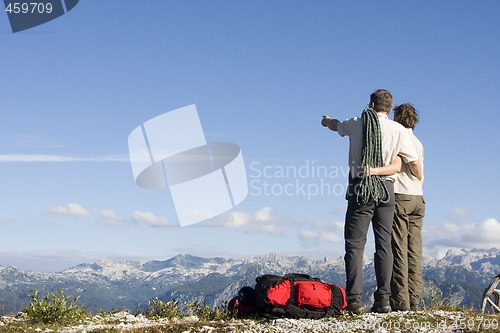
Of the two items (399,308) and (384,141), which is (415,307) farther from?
(384,141)

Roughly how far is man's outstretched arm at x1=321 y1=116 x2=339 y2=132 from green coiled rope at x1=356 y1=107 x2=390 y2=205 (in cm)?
52

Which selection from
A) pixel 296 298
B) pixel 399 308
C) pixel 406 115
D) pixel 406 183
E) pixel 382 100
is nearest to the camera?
pixel 296 298

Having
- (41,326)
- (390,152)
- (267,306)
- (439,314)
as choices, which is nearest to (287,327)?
(267,306)

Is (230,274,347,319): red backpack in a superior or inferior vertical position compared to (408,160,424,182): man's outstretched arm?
inferior

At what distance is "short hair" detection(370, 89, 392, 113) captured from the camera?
35.8ft

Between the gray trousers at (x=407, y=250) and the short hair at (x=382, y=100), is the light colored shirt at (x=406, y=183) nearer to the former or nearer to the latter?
the gray trousers at (x=407, y=250)

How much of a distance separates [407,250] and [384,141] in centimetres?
232

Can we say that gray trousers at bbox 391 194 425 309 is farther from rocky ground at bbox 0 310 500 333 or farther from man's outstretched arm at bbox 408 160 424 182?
rocky ground at bbox 0 310 500 333

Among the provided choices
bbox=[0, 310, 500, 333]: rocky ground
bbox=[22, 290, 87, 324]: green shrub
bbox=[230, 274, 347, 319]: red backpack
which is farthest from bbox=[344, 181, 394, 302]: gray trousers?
bbox=[22, 290, 87, 324]: green shrub

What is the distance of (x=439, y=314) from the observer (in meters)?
10.5

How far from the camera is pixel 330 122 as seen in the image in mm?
10930

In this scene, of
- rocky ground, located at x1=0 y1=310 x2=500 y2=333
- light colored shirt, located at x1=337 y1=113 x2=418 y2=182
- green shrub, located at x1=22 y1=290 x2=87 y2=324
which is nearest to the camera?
rocky ground, located at x1=0 y1=310 x2=500 y2=333

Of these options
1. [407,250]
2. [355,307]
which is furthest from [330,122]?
[355,307]

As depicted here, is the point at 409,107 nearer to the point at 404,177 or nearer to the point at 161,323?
the point at 404,177
